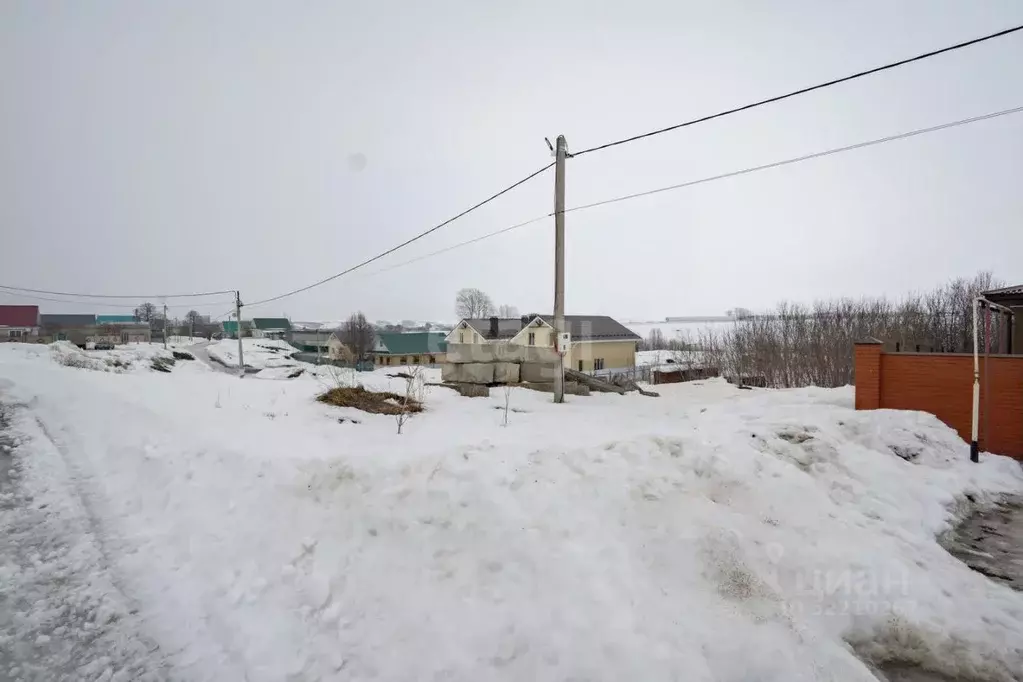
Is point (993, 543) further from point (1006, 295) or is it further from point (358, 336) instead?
point (358, 336)

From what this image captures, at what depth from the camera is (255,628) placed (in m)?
2.83

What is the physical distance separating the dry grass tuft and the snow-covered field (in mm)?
971

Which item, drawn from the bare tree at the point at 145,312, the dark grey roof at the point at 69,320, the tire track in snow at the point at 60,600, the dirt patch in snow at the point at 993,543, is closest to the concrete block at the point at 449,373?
the tire track in snow at the point at 60,600

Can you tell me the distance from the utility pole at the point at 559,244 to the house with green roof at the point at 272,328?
255 feet

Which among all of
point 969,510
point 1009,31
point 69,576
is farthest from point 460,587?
point 1009,31

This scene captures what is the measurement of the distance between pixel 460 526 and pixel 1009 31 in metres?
7.16

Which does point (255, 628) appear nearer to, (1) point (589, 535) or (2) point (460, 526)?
(2) point (460, 526)

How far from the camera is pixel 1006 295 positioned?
29.8ft

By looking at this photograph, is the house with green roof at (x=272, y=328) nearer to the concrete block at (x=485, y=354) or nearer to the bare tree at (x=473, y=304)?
the bare tree at (x=473, y=304)

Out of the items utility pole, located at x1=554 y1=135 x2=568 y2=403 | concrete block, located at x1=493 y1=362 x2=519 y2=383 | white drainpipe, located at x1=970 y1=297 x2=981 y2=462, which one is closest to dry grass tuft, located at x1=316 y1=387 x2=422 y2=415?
utility pole, located at x1=554 y1=135 x2=568 y2=403

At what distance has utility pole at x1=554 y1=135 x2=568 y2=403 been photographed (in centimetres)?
919

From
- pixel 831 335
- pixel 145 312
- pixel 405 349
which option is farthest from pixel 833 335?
pixel 145 312

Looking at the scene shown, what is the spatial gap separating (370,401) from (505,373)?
167 inches

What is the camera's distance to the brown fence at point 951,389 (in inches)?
318
